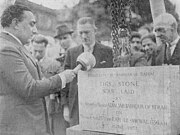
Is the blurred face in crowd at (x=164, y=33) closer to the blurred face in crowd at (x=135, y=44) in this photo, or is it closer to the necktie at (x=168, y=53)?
the necktie at (x=168, y=53)

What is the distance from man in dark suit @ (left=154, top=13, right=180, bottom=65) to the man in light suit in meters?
1.00

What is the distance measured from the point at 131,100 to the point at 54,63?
1.31m

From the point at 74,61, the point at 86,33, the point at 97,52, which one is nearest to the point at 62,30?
the point at 86,33

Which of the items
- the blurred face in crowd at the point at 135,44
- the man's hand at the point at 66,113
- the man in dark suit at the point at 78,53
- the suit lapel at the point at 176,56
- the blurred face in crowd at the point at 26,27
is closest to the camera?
the suit lapel at the point at 176,56

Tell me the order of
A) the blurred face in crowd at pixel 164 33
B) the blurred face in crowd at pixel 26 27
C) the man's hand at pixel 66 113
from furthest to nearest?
the man's hand at pixel 66 113 → the blurred face in crowd at pixel 26 27 → the blurred face in crowd at pixel 164 33

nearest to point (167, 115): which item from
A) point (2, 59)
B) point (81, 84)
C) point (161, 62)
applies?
point (161, 62)

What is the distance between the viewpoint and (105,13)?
3.04m

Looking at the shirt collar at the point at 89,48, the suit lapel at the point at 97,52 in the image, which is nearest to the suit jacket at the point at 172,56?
the suit lapel at the point at 97,52

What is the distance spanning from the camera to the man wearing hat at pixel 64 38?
10.8 feet

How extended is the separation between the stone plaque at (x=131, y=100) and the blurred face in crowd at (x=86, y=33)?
595 millimetres

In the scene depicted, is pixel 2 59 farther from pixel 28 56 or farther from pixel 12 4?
pixel 12 4

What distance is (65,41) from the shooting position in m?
3.31

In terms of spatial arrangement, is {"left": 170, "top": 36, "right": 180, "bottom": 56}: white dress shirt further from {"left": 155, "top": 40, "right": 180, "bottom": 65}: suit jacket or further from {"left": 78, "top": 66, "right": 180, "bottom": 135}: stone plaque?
{"left": 78, "top": 66, "right": 180, "bottom": 135}: stone plaque

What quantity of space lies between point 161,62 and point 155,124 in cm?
76
